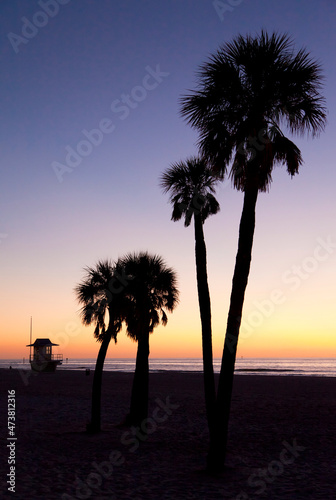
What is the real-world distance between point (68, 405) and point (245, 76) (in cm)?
2269

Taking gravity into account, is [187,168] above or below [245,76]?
below

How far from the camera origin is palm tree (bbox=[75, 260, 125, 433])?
68.1 ft

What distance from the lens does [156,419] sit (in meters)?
24.4

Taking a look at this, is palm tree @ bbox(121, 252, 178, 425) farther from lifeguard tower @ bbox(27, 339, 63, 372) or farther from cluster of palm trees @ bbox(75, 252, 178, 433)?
lifeguard tower @ bbox(27, 339, 63, 372)

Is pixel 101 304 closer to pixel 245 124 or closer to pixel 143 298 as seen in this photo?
pixel 143 298

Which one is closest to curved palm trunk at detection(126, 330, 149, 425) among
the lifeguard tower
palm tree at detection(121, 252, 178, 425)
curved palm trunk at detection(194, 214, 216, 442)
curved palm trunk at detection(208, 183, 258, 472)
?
palm tree at detection(121, 252, 178, 425)

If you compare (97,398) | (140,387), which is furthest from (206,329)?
(97,398)

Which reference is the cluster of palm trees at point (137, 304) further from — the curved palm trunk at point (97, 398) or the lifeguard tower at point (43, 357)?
the lifeguard tower at point (43, 357)

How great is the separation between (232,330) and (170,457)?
512 centimetres

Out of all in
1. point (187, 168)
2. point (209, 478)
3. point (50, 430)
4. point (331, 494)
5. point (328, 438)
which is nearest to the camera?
point (331, 494)

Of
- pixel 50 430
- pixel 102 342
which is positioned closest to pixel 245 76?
pixel 102 342

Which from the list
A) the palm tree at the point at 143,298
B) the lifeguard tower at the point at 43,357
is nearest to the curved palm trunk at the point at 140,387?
the palm tree at the point at 143,298

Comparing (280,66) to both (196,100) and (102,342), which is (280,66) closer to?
(196,100)

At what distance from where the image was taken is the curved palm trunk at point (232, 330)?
13109 mm
